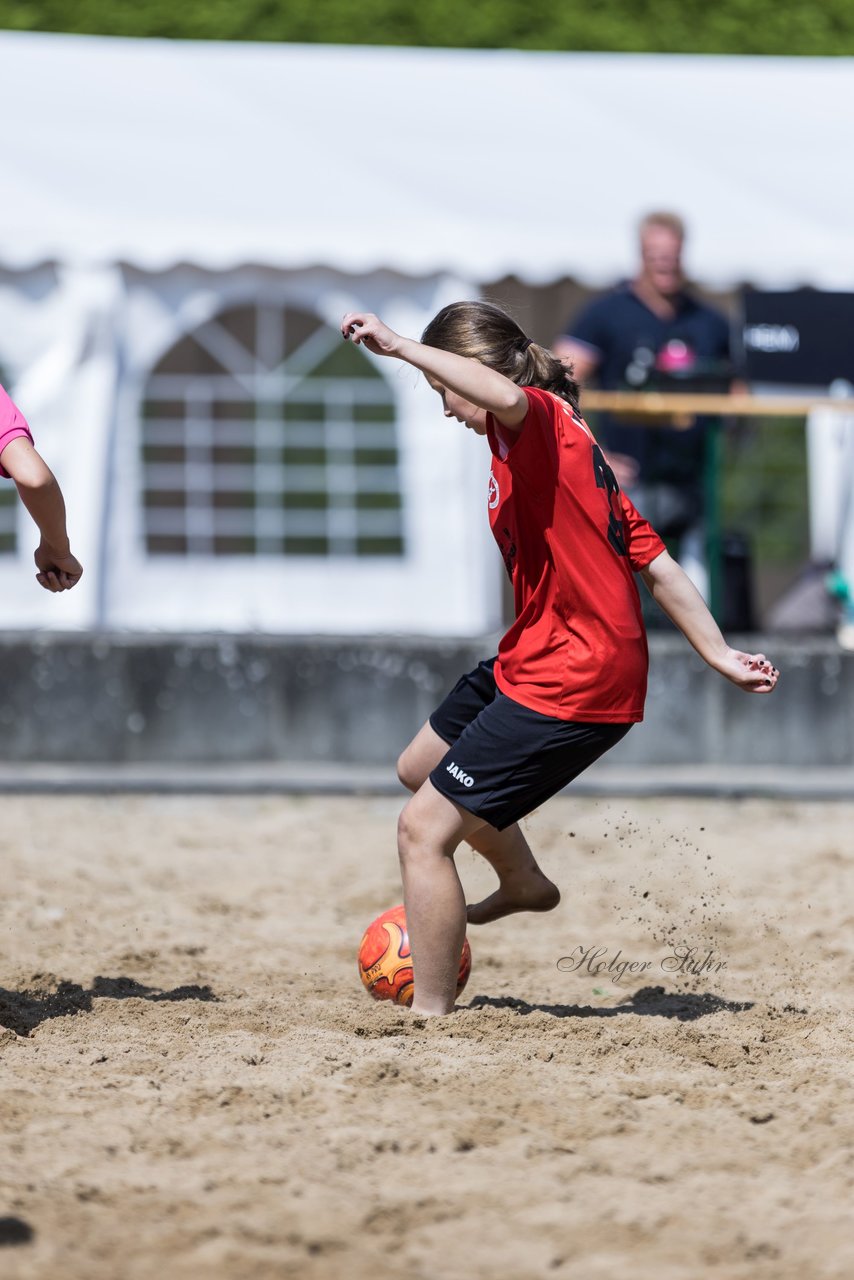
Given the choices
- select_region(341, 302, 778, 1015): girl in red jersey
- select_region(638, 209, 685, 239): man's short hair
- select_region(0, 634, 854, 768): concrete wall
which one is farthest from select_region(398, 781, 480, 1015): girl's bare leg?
select_region(638, 209, 685, 239): man's short hair

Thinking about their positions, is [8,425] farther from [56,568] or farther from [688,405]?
[688,405]

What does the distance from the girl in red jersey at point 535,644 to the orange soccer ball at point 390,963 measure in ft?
0.56

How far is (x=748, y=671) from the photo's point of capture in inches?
167

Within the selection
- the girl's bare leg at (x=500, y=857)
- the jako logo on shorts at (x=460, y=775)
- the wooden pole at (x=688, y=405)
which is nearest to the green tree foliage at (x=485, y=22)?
the wooden pole at (x=688, y=405)

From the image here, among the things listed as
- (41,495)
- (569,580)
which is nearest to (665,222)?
(569,580)

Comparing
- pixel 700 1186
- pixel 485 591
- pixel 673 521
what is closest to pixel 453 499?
pixel 485 591

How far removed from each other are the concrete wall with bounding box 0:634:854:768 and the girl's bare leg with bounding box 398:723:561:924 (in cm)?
355

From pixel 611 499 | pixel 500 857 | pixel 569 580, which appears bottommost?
pixel 500 857

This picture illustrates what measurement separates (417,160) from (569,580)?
21.3 ft

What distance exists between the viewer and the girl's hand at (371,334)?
371 centimetres

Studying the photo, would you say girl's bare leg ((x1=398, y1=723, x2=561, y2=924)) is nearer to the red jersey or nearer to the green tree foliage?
the red jersey

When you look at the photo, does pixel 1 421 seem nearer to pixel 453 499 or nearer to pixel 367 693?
pixel 367 693

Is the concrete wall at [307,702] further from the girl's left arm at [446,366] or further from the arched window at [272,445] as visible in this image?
the girl's left arm at [446,366]

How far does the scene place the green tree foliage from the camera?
14117mm
